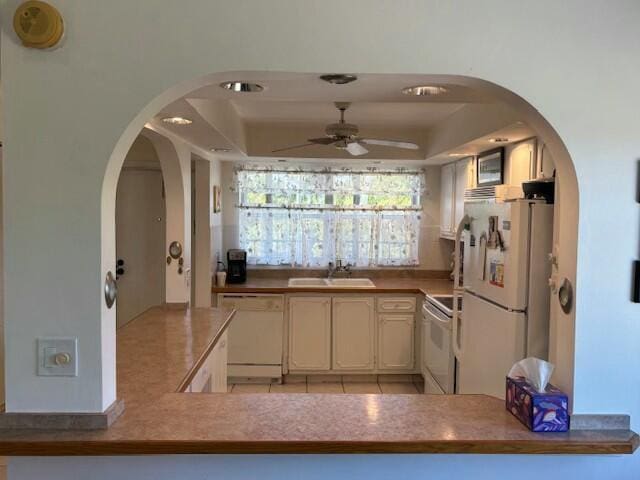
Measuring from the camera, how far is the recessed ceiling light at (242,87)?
1.85 meters

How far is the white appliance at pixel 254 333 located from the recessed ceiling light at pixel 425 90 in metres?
2.95

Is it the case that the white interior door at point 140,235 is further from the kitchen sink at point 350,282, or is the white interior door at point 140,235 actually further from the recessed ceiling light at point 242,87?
the recessed ceiling light at point 242,87

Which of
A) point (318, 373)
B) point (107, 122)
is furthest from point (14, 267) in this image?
point (318, 373)

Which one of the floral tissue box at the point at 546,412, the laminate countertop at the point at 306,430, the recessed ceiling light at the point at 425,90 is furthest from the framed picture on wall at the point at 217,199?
the floral tissue box at the point at 546,412

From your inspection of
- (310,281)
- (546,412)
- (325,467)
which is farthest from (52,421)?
(310,281)

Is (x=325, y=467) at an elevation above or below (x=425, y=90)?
below

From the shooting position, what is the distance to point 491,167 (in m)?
3.60

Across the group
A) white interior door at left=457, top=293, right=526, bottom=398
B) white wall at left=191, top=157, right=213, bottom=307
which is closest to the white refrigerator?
white interior door at left=457, top=293, right=526, bottom=398

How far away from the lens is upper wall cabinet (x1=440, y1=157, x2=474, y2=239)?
4230 mm

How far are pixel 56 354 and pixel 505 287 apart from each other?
6.42 ft

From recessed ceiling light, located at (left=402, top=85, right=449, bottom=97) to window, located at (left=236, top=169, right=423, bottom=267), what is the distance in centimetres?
321

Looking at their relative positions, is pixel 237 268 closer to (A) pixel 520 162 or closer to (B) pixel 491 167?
(B) pixel 491 167

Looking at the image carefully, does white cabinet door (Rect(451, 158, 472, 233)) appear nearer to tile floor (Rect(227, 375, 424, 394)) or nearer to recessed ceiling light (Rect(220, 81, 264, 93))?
tile floor (Rect(227, 375, 424, 394))

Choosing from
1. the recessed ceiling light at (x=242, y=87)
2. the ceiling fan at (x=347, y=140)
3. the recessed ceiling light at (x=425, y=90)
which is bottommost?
the recessed ceiling light at (x=425, y=90)
